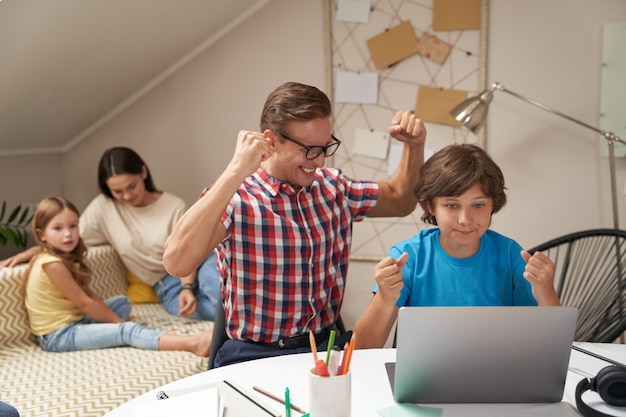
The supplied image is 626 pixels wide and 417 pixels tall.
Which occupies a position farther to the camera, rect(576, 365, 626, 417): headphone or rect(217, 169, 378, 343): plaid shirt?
rect(217, 169, 378, 343): plaid shirt

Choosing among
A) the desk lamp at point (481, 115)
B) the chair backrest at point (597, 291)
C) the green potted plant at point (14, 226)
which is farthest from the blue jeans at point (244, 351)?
the green potted plant at point (14, 226)

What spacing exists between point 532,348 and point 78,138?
2822 millimetres

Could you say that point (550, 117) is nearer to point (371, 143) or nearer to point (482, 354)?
point (371, 143)

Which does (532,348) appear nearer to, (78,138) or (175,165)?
(175,165)

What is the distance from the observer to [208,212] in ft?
4.80

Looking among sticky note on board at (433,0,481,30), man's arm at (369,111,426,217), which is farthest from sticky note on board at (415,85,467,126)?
man's arm at (369,111,426,217)

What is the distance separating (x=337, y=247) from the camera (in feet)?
5.76

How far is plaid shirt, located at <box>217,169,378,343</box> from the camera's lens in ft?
5.33

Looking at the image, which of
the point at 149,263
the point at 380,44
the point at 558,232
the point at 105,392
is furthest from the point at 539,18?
the point at 105,392

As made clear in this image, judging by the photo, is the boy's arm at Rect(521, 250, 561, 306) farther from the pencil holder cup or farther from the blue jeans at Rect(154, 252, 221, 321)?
the blue jeans at Rect(154, 252, 221, 321)

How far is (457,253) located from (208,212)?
60 cm

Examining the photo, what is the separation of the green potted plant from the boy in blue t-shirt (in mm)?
1709

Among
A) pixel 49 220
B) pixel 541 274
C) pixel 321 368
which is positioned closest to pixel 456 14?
pixel 541 274

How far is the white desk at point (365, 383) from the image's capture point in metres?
1.07
